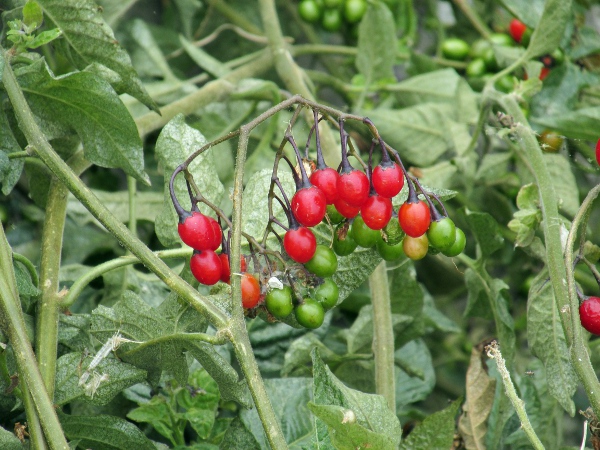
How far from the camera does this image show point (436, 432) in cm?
76

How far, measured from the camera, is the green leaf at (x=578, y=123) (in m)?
0.99

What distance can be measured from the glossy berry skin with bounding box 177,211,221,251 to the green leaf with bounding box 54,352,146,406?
168mm

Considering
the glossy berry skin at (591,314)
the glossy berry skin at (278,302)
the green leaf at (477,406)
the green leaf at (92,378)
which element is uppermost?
the glossy berry skin at (278,302)

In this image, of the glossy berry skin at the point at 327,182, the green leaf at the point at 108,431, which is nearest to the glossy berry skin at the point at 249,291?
the glossy berry skin at the point at 327,182

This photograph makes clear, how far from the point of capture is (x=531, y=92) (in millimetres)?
1099

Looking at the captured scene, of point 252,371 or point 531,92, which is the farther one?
point 531,92

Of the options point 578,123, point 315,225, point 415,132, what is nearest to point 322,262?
point 315,225

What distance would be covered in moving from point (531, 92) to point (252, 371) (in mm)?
714

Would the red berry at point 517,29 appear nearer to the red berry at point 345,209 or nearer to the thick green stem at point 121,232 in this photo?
the red berry at point 345,209

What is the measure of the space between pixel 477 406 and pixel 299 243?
408 mm

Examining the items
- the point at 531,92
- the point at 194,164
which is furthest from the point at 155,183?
the point at 531,92

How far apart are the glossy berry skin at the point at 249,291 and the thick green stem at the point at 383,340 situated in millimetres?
266

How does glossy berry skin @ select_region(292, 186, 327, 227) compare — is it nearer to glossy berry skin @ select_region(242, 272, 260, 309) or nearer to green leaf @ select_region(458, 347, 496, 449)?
glossy berry skin @ select_region(242, 272, 260, 309)

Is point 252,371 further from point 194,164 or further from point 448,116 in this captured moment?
point 448,116
